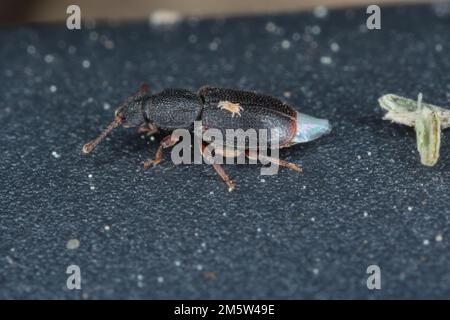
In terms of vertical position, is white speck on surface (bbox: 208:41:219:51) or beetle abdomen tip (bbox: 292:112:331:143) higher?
white speck on surface (bbox: 208:41:219:51)

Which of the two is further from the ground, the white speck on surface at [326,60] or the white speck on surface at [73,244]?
the white speck on surface at [326,60]

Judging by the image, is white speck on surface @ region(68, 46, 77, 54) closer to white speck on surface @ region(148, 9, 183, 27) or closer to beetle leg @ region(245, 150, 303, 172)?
white speck on surface @ region(148, 9, 183, 27)

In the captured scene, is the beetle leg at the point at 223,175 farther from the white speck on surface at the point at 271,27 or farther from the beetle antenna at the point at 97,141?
the white speck on surface at the point at 271,27

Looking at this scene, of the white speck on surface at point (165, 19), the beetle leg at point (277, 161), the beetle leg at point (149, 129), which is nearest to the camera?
the beetle leg at point (277, 161)

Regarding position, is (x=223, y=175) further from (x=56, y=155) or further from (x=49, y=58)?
(x=49, y=58)

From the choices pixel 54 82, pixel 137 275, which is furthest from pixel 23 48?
pixel 137 275

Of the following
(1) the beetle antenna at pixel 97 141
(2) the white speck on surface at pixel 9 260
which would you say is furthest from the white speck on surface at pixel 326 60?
(2) the white speck on surface at pixel 9 260

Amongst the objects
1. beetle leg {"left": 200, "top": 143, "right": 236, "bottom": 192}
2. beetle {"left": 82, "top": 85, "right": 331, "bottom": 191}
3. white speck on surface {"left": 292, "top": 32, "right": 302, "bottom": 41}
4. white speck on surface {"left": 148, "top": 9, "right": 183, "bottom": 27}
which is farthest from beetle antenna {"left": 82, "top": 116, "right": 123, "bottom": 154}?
white speck on surface {"left": 292, "top": 32, "right": 302, "bottom": 41}

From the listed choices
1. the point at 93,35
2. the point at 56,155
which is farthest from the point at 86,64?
the point at 56,155
